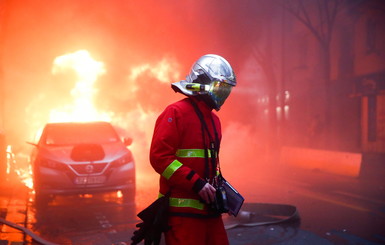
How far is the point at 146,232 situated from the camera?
9.73 feet

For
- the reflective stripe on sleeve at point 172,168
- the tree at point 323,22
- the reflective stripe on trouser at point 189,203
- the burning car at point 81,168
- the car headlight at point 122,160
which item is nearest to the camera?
the reflective stripe on sleeve at point 172,168

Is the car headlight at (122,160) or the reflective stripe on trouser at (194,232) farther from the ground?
the car headlight at (122,160)

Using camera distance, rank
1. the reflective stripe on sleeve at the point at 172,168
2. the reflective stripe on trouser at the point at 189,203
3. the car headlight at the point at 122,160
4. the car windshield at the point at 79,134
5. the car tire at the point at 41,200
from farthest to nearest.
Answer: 1. the car windshield at the point at 79,134
2. the car headlight at the point at 122,160
3. the car tire at the point at 41,200
4. the reflective stripe on trouser at the point at 189,203
5. the reflective stripe on sleeve at the point at 172,168

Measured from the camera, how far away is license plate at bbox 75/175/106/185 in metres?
8.22

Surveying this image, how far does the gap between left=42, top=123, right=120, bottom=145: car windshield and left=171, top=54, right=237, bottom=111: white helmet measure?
256 inches

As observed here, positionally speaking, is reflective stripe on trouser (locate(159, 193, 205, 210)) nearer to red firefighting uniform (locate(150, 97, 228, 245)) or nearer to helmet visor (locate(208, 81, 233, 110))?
red firefighting uniform (locate(150, 97, 228, 245))

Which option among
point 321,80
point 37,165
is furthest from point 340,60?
point 37,165

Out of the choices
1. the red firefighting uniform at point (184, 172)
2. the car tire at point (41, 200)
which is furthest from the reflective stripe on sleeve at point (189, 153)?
the car tire at point (41, 200)

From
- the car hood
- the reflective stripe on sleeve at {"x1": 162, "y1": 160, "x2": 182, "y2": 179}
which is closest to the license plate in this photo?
the car hood

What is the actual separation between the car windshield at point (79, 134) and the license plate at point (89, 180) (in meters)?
1.11

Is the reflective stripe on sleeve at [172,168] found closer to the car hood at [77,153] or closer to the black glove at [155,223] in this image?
the black glove at [155,223]

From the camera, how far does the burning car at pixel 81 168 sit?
321 inches

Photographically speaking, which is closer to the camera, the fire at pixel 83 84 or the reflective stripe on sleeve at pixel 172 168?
the reflective stripe on sleeve at pixel 172 168

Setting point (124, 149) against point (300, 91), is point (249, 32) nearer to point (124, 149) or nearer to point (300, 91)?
point (300, 91)
